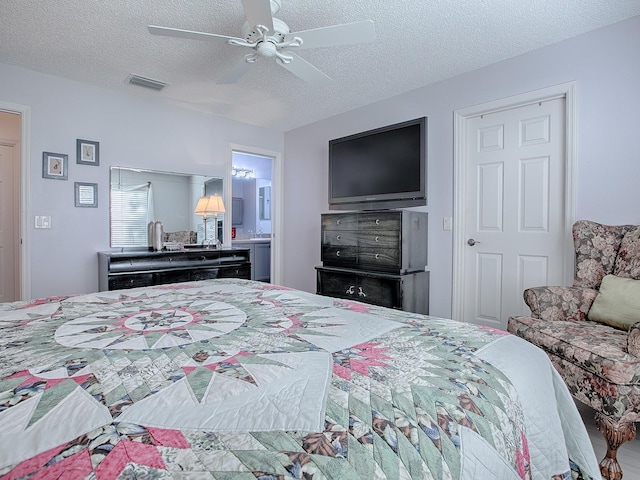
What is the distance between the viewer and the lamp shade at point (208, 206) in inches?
167

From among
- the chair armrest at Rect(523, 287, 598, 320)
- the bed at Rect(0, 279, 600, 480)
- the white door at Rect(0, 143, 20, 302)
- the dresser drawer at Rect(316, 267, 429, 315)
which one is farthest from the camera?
the white door at Rect(0, 143, 20, 302)

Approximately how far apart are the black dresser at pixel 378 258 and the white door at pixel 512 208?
0.44 metres

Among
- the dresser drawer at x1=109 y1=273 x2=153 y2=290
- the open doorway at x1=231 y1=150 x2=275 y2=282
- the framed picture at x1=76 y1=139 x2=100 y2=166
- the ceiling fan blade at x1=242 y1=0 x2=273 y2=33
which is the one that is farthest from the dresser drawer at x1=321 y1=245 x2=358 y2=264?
the open doorway at x1=231 y1=150 x2=275 y2=282

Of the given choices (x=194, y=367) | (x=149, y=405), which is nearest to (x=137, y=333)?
(x=194, y=367)

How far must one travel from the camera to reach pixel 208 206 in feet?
14.0

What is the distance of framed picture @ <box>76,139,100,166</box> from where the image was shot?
11.1 feet

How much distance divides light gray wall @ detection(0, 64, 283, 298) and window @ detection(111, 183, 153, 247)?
3.4 inches

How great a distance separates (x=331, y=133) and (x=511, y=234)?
237 centimetres

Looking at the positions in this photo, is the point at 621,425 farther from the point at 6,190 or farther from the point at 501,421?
the point at 6,190

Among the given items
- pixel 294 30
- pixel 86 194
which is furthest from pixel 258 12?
pixel 86 194

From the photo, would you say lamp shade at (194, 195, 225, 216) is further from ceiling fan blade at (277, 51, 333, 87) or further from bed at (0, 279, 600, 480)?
bed at (0, 279, 600, 480)

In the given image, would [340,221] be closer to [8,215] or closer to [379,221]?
[379,221]

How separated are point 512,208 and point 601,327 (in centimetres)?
124

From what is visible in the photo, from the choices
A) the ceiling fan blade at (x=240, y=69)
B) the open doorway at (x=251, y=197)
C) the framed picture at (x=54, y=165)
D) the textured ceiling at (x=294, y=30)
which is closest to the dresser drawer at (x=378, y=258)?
the textured ceiling at (x=294, y=30)
